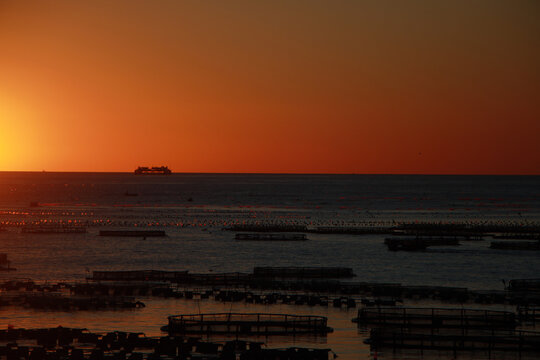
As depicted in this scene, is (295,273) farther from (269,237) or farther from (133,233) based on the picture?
(133,233)

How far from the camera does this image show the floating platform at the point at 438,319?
49531mm

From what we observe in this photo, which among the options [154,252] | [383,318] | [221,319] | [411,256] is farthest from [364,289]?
[154,252]

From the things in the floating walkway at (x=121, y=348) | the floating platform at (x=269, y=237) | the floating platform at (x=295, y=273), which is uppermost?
the floating platform at (x=269, y=237)

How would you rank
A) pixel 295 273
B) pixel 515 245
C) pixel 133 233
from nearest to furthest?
1. pixel 295 273
2. pixel 515 245
3. pixel 133 233

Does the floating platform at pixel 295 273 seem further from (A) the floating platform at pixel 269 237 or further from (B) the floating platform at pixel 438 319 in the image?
(A) the floating platform at pixel 269 237

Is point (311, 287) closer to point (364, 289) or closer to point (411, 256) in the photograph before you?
point (364, 289)

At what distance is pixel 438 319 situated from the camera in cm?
4975

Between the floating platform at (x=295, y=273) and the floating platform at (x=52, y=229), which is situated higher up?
the floating platform at (x=52, y=229)

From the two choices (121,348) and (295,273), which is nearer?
(121,348)

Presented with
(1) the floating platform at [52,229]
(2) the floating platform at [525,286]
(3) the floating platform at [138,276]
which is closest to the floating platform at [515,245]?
(2) the floating platform at [525,286]

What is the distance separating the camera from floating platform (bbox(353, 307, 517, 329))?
49.5 m

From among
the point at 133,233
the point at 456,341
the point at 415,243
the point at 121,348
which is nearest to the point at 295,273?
the point at 456,341

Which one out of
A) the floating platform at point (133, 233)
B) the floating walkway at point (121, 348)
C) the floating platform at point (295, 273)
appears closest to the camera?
the floating walkway at point (121, 348)

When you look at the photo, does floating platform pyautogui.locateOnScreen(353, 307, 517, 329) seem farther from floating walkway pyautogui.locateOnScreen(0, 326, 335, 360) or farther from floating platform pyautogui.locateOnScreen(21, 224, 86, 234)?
floating platform pyautogui.locateOnScreen(21, 224, 86, 234)
